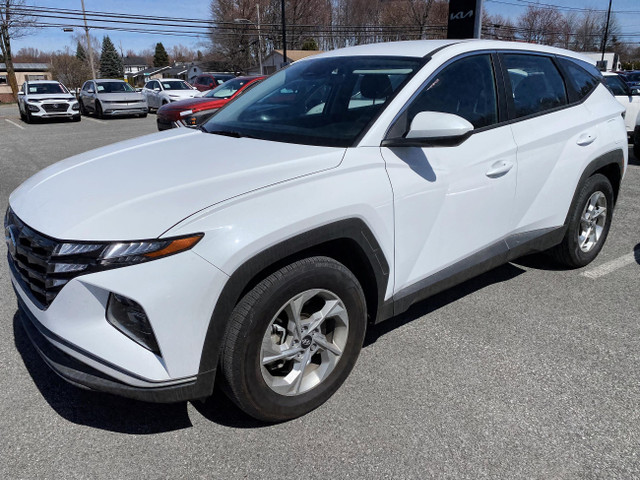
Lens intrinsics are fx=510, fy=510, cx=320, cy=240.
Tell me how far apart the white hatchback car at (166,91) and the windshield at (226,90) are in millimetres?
6464

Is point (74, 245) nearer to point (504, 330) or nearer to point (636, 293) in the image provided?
point (504, 330)

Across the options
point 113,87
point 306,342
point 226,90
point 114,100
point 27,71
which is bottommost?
point 27,71

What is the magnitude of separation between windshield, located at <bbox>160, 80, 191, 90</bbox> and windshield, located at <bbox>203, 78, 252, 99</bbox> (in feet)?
27.0

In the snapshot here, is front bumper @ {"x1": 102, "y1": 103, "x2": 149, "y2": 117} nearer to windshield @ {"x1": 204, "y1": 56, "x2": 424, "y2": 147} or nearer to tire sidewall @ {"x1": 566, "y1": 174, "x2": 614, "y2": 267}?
windshield @ {"x1": 204, "y1": 56, "x2": 424, "y2": 147}

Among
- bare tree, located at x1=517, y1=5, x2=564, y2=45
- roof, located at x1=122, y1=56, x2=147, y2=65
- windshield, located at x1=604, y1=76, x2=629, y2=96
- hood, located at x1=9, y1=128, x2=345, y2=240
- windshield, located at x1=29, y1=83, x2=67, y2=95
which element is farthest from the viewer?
roof, located at x1=122, y1=56, x2=147, y2=65

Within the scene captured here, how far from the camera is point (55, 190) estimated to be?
2447mm

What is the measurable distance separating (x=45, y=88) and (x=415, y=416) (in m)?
21.7

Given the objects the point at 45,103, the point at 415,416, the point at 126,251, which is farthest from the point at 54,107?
the point at 415,416

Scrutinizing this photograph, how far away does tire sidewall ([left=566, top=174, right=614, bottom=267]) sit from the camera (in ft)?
12.6

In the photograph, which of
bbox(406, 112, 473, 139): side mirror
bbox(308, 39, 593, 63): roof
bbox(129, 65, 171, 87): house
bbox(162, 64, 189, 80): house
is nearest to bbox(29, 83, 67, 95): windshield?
bbox(308, 39, 593, 63): roof

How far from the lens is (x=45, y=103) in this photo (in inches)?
739

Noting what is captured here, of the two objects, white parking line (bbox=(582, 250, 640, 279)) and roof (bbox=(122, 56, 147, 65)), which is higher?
white parking line (bbox=(582, 250, 640, 279))

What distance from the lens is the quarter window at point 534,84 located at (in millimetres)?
3332

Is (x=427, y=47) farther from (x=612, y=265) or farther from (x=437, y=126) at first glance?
(x=612, y=265)
